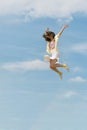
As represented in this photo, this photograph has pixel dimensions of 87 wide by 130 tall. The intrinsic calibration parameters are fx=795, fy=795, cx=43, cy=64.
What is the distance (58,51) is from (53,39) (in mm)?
1087

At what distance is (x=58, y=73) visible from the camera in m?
67.1

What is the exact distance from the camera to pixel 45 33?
6538 centimetres

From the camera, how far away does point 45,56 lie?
65.1 meters

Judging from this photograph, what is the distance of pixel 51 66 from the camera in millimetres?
65938

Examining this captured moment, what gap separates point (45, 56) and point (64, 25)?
3017mm

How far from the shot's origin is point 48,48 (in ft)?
215

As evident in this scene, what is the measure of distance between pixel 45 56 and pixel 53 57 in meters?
0.73

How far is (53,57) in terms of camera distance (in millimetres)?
65375

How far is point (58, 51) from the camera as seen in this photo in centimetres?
6519

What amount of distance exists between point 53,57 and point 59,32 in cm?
212

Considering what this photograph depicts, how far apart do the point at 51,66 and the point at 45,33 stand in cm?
282

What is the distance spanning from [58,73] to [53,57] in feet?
7.37

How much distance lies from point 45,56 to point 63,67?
198cm

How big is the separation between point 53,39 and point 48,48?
2.88 ft
